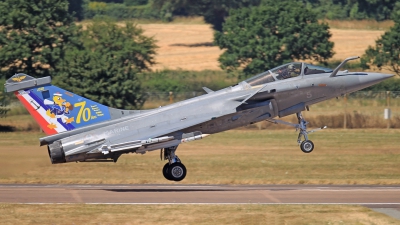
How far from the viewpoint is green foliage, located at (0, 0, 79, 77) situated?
54.8 m

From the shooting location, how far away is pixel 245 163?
32.5m

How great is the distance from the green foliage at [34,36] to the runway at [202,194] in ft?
94.6

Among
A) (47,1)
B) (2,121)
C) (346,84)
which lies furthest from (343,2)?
(346,84)

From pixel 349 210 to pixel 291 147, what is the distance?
15.6 metres

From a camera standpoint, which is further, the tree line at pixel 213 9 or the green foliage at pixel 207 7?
the green foliage at pixel 207 7

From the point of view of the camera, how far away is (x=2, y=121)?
143ft

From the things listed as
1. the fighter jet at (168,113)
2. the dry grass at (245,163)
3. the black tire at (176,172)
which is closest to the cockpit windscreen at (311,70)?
the fighter jet at (168,113)

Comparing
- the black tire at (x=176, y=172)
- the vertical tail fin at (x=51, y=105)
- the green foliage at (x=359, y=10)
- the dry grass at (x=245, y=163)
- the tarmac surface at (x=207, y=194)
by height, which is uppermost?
the vertical tail fin at (x=51, y=105)

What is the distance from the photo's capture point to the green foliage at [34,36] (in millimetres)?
54812

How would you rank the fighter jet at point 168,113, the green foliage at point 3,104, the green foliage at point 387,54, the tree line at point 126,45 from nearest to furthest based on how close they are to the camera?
the fighter jet at point 168,113 < the green foliage at point 3,104 < the tree line at point 126,45 < the green foliage at point 387,54

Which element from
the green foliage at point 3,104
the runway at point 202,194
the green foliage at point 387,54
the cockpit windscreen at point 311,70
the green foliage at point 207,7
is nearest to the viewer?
the runway at point 202,194

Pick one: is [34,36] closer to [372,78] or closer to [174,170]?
[174,170]

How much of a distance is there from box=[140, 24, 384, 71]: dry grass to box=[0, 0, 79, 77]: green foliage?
12717mm

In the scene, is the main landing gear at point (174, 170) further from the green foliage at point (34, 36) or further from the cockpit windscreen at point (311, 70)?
the green foliage at point (34, 36)
